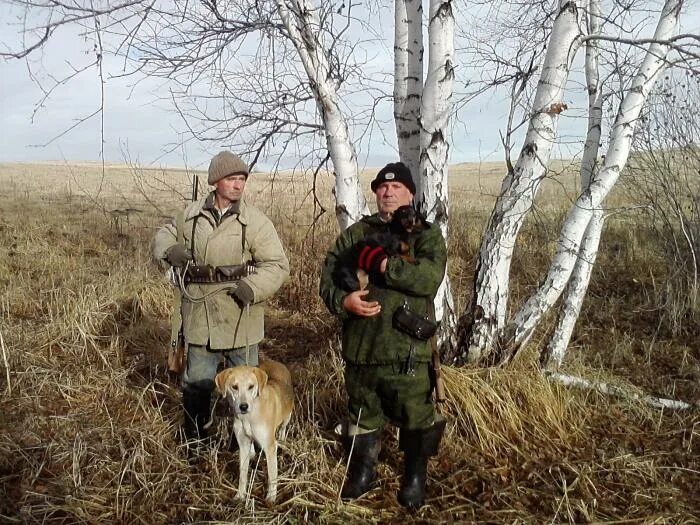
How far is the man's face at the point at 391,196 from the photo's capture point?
3.08 meters

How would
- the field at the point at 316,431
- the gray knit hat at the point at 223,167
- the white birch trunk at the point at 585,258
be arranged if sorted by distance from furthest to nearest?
the white birch trunk at the point at 585,258
the gray knit hat at the point at 223,167
the field at the point at 316,431

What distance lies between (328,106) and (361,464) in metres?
2.46

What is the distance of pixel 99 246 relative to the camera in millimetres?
9906

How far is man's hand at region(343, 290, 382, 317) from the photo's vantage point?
2.97 m

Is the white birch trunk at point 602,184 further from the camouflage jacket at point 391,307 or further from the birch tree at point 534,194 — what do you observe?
the camouflage jacket at point 391,307

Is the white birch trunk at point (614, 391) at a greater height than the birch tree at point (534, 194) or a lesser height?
lesser

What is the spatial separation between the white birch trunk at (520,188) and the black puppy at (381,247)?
139 cm

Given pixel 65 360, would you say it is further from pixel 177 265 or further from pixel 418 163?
pixel 418 163

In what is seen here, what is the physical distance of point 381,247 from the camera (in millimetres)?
3006

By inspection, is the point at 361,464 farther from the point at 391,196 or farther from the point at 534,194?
the point at 534,194

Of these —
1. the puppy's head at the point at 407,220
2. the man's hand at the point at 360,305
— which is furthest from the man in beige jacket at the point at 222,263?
the puppy's head at the point at 407,220

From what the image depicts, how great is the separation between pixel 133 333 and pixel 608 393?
4449mm

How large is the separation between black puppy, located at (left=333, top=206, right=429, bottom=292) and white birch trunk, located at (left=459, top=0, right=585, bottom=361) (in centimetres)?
139

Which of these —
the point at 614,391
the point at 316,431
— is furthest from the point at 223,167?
the point at 614,391
